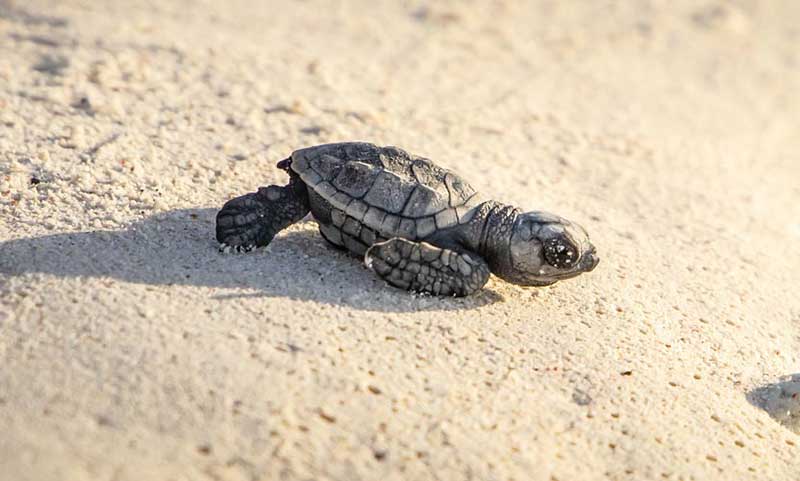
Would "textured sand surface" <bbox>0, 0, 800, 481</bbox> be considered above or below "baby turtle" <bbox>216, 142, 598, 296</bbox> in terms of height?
below

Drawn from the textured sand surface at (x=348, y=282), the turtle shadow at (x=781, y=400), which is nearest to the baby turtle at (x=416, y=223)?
the textured sand surface at (x=348, y=282)

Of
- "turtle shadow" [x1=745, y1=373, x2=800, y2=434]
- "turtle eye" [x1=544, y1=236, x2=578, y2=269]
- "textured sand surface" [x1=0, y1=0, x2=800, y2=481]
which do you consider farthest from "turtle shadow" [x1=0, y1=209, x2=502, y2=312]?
"turtle shadow" [x1=745, y1=373, x2=800, y2=434]

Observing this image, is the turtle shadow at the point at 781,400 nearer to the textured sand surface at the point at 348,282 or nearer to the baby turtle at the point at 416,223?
the textured sand surface at the point at 348,282

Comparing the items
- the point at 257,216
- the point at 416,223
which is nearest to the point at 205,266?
the point at 257,216

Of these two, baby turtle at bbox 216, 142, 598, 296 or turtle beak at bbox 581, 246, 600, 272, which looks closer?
baby turtle at bbox 216, 142, 598, 296

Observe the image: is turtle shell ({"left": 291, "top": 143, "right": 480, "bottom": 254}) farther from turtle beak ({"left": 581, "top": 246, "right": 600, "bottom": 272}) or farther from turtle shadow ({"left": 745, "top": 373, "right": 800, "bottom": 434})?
turtle shadow ({"left": 745, "top": 373, "right": 800, "bottom": 434})

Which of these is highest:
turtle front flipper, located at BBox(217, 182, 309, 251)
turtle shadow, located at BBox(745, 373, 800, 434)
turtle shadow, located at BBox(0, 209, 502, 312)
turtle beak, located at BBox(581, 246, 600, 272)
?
turtle beak, located at BBox(581, 246, 600, 272)

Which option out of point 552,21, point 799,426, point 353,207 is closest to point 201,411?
point 353,207
